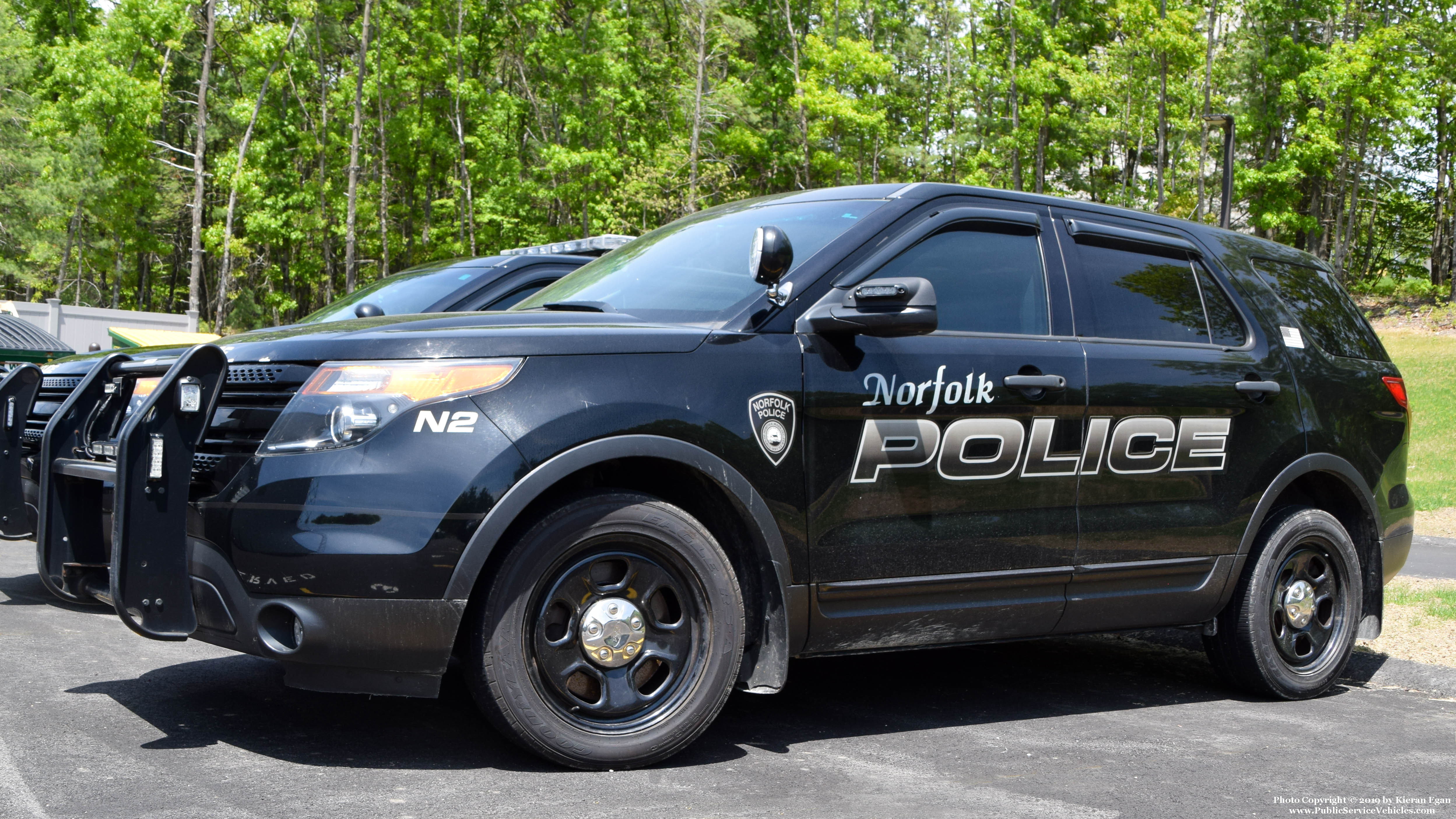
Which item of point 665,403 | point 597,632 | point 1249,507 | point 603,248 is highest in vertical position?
point 603,248

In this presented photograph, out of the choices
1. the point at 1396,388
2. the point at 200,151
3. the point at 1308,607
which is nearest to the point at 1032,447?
the point at 1308,607

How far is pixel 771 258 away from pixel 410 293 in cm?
506

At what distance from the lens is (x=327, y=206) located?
3856 centimetres

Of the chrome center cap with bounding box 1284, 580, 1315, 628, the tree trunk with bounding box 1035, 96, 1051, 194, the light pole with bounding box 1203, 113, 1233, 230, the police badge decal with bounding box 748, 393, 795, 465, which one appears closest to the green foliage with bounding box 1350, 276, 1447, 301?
Result: the tree trunk with bounding box 1035, 96, 1051, 194

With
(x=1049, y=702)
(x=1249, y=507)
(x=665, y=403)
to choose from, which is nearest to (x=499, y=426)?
(x=665, y=403)

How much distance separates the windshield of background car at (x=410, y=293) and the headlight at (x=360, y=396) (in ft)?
15.1

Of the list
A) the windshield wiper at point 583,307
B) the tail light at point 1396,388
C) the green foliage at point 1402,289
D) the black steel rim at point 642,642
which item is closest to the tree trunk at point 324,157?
the windshield wiper at point 583,307

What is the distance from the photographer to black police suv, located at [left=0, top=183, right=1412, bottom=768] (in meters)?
3.36

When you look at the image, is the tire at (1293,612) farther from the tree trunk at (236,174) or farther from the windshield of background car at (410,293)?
the tree trunk at (236,174)

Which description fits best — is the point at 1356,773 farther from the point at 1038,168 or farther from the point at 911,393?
the point at 1038,168

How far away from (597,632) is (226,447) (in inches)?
45.7

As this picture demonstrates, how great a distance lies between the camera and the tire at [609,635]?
11.3 feet

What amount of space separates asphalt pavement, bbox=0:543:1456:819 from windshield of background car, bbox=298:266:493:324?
311 cm

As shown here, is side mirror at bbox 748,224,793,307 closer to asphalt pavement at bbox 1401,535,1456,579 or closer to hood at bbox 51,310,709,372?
hood at bbox 51,310,709,372
